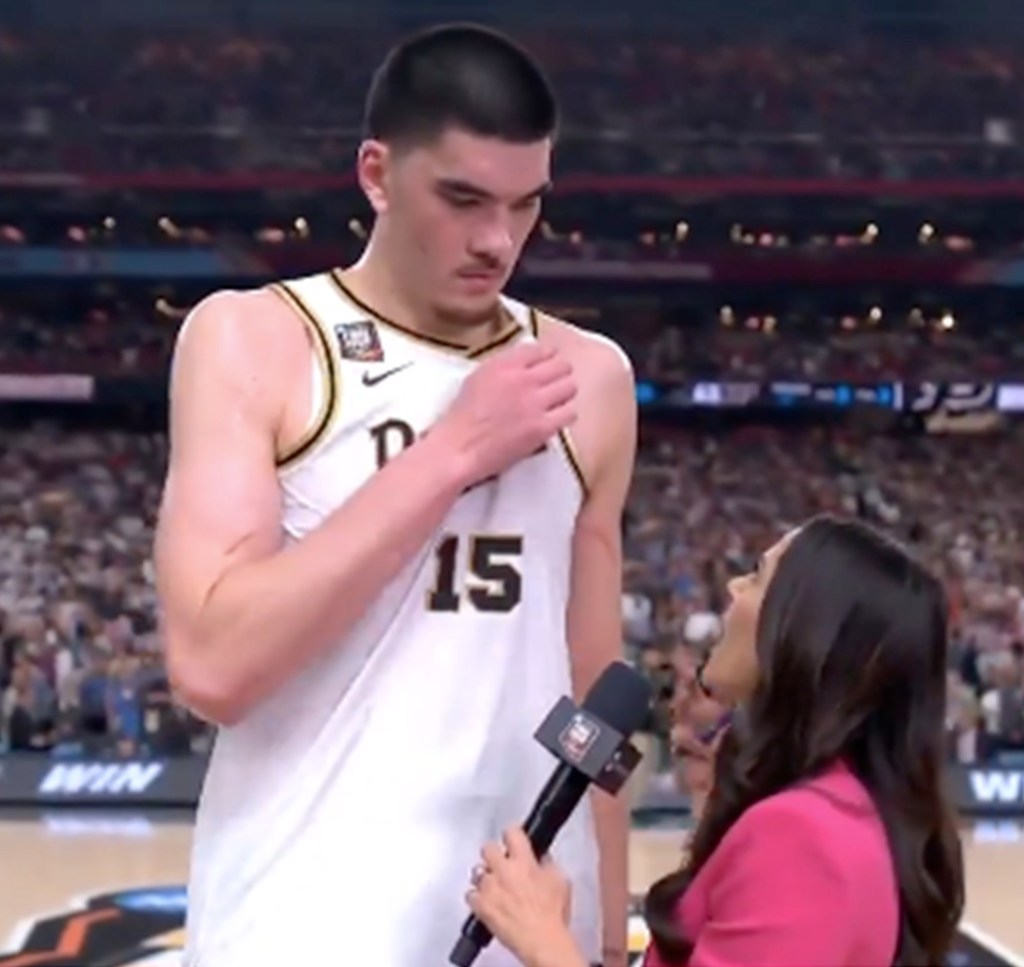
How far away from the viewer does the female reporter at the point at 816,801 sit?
164 cm

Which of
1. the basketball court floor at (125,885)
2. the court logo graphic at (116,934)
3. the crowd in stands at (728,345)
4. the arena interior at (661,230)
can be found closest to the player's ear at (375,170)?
the basketball court floor at (125,885)

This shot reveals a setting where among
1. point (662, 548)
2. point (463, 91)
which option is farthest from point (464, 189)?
point (662, 548)

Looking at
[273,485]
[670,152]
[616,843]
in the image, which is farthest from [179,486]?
[670,152]

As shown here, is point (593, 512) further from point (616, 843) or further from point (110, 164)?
point (110, 164)

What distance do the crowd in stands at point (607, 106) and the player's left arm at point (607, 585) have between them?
1914 cm

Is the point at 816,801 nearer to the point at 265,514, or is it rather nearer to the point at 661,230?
the point at 265,514

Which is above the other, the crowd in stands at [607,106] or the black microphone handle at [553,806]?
the crowd in stands at [607,106]

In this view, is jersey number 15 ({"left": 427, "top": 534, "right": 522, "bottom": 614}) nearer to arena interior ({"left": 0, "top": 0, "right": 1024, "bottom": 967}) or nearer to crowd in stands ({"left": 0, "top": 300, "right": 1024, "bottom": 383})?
arena interior ({"left": 0, "top": 0, "right": 1024, "bottom": 967})

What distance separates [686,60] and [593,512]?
19.8m

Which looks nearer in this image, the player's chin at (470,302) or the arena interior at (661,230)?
the player's chin at (470,302)

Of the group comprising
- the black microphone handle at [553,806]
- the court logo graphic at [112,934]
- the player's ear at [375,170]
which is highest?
the player's ear at [375,170]

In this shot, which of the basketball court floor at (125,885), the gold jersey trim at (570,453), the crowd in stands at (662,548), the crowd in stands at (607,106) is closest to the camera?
the gold jersey trim at (570,453)

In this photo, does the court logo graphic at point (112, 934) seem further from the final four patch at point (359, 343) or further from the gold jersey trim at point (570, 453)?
the final four patch at point (359, 343)

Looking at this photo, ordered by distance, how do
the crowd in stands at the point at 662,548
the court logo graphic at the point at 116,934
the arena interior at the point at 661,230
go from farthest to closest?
the arena interior at the point at 661,230 → the crowd in stands at the point at 662,548 → the court logo graphic at the point at 116,934
